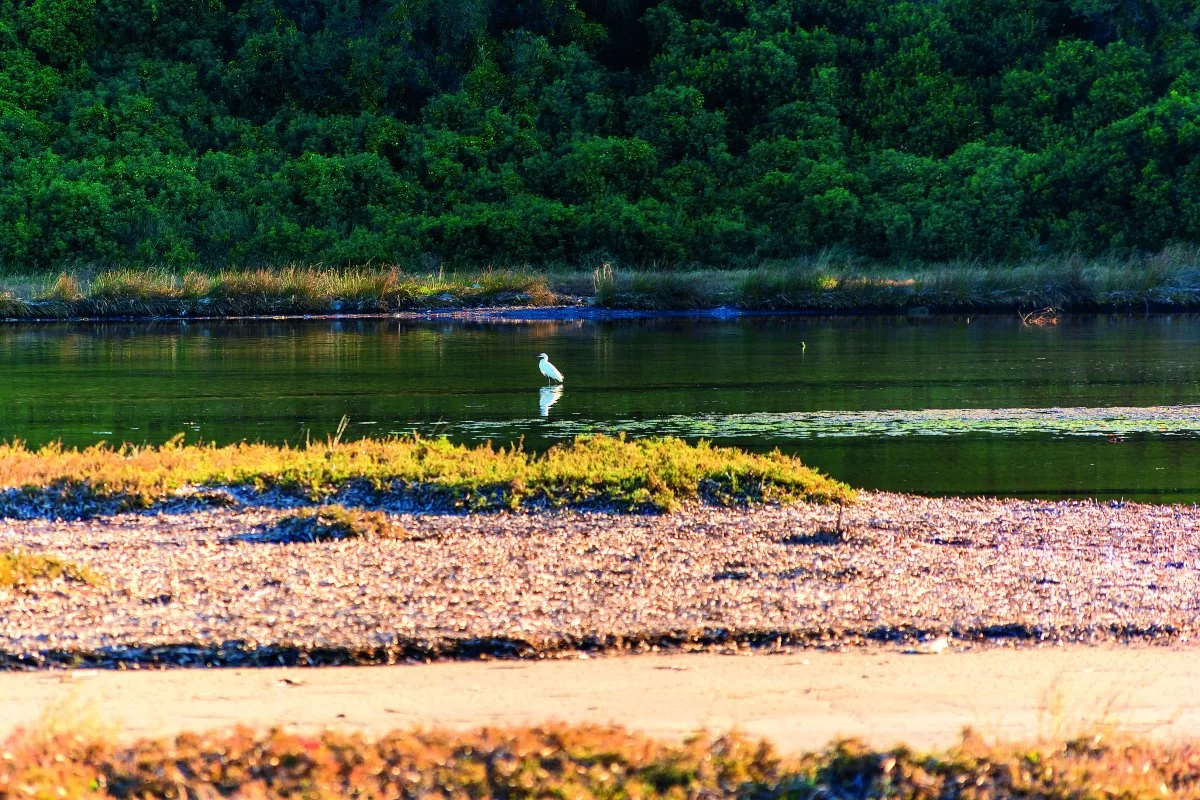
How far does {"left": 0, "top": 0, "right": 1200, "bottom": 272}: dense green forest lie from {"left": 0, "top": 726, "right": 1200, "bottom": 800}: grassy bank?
49.1 metres

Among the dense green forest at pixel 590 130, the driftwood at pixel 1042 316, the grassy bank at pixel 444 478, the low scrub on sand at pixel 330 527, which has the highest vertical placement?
the dense green forest at pixel 590 130

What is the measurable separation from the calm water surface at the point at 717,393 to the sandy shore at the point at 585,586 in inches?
155

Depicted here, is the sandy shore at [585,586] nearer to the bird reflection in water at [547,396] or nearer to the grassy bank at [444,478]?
the grassy bank at [444,478]

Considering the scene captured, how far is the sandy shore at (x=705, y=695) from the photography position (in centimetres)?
712

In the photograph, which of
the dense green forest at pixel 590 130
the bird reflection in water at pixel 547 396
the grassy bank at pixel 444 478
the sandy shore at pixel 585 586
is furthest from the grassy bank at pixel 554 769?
the dense green forest at pixel 590 130

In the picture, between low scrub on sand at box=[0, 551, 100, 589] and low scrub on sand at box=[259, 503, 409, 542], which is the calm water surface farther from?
low scrub on sand at box=[0, 551, 100, 589]

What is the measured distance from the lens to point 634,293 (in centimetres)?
4759

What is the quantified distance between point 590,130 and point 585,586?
56.4 metres

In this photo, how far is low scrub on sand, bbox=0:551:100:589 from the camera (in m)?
9.40

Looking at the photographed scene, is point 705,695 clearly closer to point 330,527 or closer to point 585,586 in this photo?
point 585,586

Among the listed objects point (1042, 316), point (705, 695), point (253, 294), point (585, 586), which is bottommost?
point (705, 695)

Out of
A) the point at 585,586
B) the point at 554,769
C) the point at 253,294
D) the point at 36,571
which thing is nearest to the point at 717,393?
the point at 585,586

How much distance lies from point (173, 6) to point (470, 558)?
6529cm

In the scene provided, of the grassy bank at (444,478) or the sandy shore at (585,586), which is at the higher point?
the grassy bank at (444,478)
